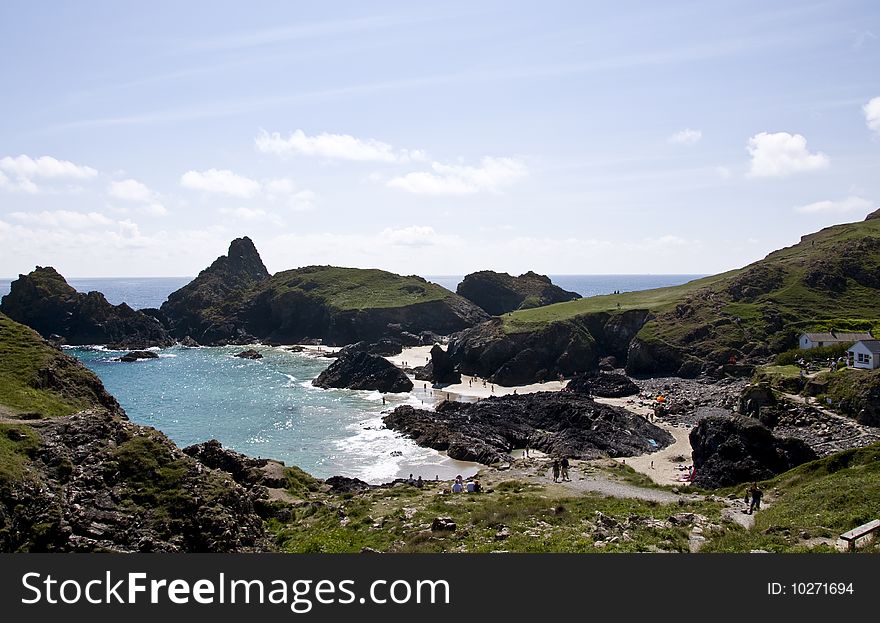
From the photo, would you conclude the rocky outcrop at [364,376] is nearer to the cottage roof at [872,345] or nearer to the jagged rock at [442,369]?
the jagged rock at [442,369]

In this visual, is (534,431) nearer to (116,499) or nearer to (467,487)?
(467,487)

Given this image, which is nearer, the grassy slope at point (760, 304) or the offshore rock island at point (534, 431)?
the offshore rock island at point (534, 431)

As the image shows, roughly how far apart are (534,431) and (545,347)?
4129cm

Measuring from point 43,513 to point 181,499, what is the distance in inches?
202

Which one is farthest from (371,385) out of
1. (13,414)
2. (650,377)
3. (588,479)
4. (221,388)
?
(13,414)

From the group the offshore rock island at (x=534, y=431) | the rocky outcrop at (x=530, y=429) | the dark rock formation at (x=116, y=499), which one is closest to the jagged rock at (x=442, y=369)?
the offshore rock island at (x=534, y=431)

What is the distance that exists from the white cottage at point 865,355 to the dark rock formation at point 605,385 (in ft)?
91.3

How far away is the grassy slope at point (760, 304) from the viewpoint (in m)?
102

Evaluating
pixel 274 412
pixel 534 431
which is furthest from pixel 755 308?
pixel 274 412

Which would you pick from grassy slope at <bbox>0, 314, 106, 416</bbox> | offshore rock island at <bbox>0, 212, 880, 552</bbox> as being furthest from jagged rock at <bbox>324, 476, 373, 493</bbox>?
grassy slope at <bbox>0, 314, 106, 416</bbox>

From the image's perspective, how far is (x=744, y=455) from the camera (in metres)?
44.6

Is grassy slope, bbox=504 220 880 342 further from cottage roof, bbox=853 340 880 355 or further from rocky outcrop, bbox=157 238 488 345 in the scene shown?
rocky outcrop, bbox=157 238 488 345

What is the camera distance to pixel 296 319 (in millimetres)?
172375

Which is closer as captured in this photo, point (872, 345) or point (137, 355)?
point (872, 345)
